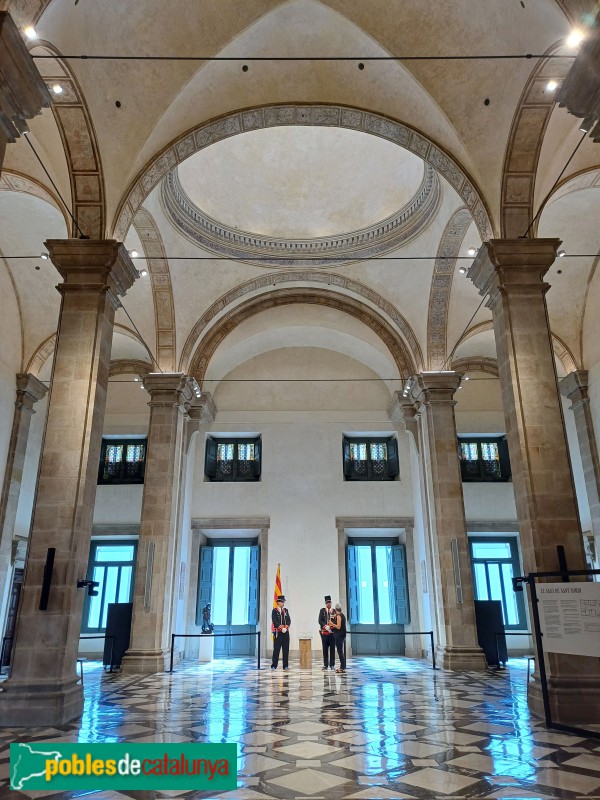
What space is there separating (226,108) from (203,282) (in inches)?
188

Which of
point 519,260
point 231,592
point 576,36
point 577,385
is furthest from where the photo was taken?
point 231,592

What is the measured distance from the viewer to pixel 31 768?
11.6 feet

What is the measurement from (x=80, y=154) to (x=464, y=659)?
9.56 metres

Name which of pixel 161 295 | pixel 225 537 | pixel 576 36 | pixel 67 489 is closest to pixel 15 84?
pixel 67 489

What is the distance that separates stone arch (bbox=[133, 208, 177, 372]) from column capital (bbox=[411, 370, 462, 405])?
5053 millimetres

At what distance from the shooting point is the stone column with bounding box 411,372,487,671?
1003cm

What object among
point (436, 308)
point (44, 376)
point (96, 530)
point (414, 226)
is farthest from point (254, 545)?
point (414, 226)

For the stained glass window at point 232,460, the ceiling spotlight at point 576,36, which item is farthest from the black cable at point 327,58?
the stained glass window at point 232,460

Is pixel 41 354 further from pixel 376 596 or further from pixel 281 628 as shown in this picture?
pixel 376 596

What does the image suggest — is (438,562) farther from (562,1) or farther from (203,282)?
(562,1)

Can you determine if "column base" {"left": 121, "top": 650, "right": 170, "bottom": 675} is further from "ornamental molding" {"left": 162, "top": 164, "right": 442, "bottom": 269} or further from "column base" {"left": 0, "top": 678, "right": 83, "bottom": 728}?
"ornamental molding" {"left": 162, "top": 164, "right": 442, "bottom": 269}

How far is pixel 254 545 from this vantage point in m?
14.6

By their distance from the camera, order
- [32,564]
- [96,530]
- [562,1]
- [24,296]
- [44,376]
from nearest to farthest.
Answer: [562,1]
[32,564]
[24,296]
[44,376]
[96,530]

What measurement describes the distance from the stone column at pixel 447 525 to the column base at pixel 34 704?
675 cm
